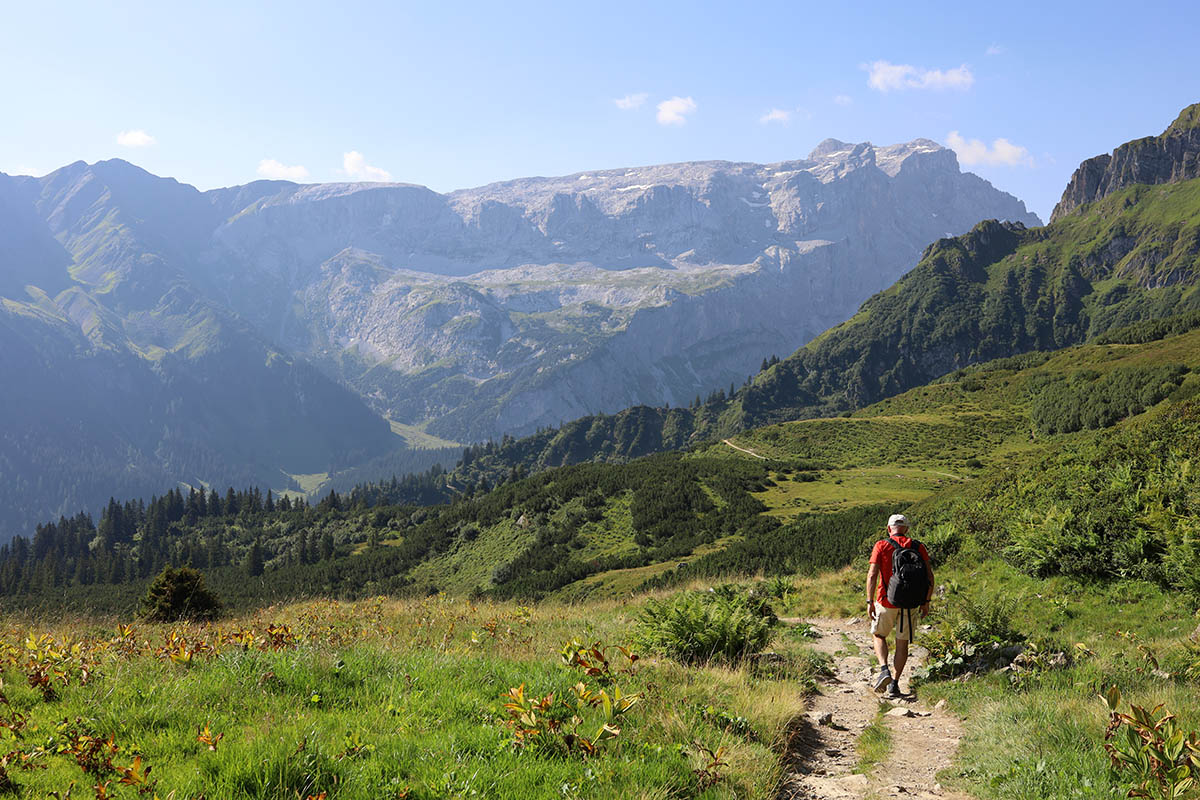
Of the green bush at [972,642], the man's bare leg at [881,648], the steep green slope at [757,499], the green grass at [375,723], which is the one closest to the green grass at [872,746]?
the green grass at [375,723]

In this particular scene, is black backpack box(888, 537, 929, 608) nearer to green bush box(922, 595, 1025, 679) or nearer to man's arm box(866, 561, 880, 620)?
man's arm box(866, 561, 880, 620)

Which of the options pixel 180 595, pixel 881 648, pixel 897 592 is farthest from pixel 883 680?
pixel 180 595

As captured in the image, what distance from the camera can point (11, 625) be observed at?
1321 cm

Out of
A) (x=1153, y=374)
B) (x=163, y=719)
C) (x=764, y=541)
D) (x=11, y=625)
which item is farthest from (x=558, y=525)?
(x=163, y=719)

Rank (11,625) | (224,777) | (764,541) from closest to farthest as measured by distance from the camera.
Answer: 1. (224,777)
2. (11,625)
3. (764,541)

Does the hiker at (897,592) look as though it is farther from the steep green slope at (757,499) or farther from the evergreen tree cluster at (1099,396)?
the evergreen tree cluster at (1099,396)

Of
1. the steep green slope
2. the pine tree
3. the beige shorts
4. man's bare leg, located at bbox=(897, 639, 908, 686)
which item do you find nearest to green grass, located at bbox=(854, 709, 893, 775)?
man's bare leg, located at bbox=(897, 639, 908, 686)

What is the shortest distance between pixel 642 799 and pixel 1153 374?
292 ft

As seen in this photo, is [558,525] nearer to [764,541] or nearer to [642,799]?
[764,541]

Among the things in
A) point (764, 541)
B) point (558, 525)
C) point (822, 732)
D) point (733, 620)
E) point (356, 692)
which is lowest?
point (558, 525)

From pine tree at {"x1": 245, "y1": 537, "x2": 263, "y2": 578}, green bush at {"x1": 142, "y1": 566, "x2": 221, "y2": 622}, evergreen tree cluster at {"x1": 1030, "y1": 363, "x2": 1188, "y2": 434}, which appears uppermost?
evergreen tree cluster at {"x1": 1030, "y1": 363, "x2": 1188, "y2": 434}

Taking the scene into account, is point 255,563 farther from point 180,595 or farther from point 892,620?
point 892,620

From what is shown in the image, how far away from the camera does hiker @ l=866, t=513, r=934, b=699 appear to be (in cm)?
1141

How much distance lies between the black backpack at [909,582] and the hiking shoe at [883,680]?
1191 mm
